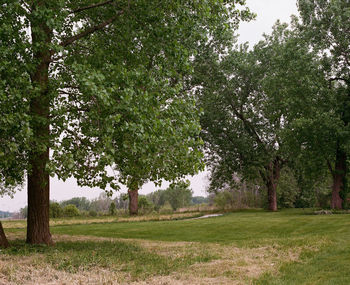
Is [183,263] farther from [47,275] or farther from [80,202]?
[80,202]

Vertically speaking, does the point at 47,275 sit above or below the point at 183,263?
above

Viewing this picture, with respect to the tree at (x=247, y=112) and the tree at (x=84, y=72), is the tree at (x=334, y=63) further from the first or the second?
the tree at (x=84, y=72)

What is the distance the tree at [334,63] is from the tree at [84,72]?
58.3 feet

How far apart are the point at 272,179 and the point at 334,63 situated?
13.5m

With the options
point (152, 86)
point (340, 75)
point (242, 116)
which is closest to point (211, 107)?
point (242, 116)

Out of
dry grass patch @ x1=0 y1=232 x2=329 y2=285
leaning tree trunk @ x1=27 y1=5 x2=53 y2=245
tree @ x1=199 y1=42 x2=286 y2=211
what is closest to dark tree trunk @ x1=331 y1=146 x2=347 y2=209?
tree @ x1=199 y1=42 x2=286 y2=211

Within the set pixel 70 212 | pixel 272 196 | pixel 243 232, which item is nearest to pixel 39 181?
pixel 243 232

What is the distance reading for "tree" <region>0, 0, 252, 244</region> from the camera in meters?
9.97

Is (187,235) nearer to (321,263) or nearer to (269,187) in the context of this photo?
(321,263)

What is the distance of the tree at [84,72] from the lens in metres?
9.97

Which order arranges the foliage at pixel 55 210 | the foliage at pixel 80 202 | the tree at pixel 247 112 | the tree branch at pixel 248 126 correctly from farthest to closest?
the foliage at pixel 80 202 → the foliage at pixel 55 210 → the tree branch at pixel 248 126 → the tree at pixel 247 112

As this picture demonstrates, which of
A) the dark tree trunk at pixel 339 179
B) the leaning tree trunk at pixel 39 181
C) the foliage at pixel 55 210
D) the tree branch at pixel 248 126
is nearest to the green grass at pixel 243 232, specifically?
the leaning tree trunk at pixel 39 181

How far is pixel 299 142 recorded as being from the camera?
29031 millimetres

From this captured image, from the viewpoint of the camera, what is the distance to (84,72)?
10547 millimetres
